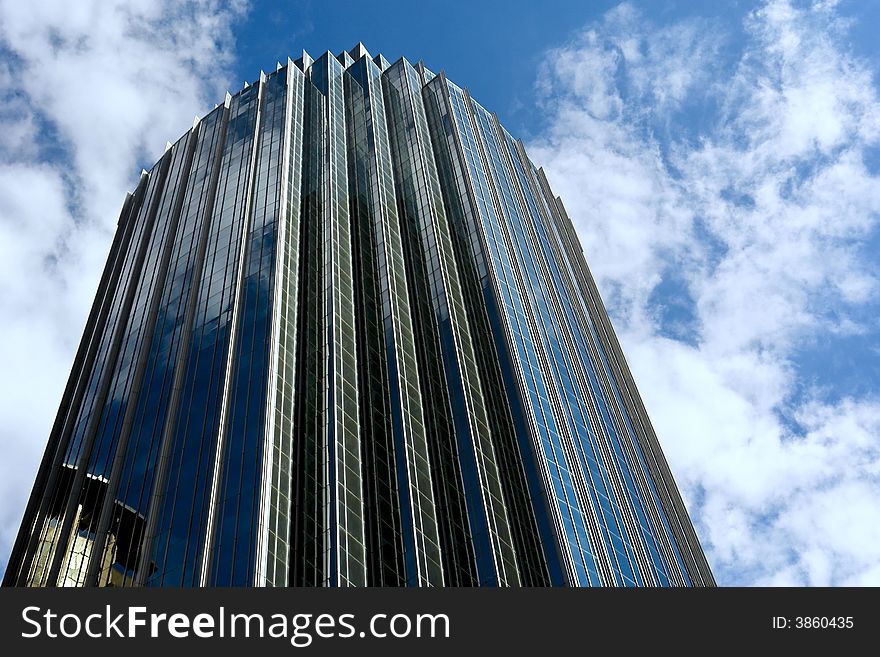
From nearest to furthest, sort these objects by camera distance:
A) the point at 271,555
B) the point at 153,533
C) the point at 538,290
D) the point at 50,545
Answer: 1. the point at 271,555
2. the point at 153,533
3. the point at 50,545
4. the point at 538,290

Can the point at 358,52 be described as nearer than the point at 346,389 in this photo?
No

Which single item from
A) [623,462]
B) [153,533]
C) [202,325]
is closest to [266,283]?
[202,325]

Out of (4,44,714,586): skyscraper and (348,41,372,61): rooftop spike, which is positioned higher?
(348,41,372,61): rooftop spike

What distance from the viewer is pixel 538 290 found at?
92125 mm

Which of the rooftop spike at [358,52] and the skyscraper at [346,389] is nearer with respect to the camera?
the skyscraper at [346,389]

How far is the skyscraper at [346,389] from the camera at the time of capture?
58.7m

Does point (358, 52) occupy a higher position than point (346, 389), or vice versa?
point (358, 52)

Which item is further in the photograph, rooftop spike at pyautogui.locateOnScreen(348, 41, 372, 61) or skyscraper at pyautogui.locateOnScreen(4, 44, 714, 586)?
rooftop spike at pyautogui.locateOnScreen(348, 41, 372, 61)

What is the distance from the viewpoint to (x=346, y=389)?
71.1m

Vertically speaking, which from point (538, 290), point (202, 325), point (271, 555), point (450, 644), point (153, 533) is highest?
point (538, 290)

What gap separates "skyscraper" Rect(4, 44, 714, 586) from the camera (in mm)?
58688

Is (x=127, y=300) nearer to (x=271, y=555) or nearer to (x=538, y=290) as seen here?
(x=538, y=290)

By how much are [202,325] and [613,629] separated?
6181 cm

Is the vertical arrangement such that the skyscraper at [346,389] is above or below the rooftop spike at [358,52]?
below
